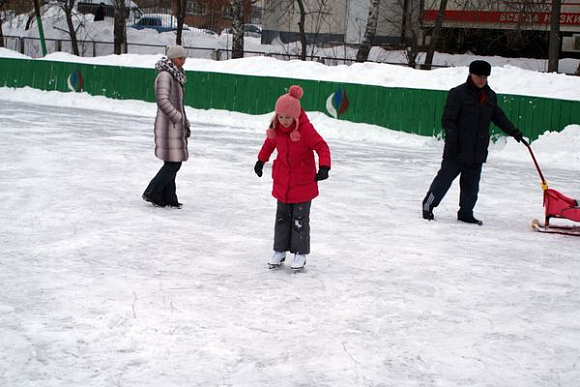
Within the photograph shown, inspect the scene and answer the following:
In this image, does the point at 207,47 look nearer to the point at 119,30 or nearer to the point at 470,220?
the point at 119,30

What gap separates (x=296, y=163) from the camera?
18.2 feet

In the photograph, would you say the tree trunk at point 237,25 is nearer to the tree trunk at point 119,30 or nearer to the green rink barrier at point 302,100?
the green rink barrier at point 302,100

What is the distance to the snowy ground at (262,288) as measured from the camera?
152 inches

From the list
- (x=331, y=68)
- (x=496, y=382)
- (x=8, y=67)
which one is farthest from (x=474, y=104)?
(x=8, y=67)

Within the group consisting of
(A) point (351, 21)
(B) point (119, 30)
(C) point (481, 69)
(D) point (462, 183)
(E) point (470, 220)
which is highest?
(A) point (351, 21)

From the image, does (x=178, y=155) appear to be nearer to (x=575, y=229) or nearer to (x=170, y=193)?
(x=170, y=193)

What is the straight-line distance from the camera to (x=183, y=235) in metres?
6.70

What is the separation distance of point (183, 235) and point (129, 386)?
3212 mm

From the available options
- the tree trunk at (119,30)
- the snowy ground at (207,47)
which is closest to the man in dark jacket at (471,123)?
the snowy ground at (207,47)

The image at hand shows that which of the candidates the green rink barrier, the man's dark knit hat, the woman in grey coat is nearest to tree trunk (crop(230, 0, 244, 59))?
the green rink barrier

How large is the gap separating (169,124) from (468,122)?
2.71 m

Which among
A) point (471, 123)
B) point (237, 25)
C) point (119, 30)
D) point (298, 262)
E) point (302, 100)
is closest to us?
point (298, 262)

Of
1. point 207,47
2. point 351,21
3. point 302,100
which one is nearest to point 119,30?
point 207,47

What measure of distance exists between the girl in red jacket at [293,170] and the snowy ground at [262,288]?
21cm
